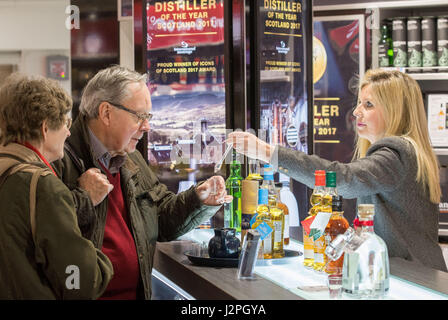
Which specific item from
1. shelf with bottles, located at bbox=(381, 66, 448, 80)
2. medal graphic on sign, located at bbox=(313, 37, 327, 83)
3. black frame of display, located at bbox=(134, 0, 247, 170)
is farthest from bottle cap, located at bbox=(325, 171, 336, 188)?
medal graphic on sign, located at bbox=(313, 37, 327, 83)

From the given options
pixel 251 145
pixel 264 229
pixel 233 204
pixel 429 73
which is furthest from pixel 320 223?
pixel 429 73

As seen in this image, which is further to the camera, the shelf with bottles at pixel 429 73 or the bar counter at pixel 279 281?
Result: the shelf with bottles at pixel 429 73

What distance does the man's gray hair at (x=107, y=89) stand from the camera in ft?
7.59

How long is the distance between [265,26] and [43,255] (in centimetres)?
314

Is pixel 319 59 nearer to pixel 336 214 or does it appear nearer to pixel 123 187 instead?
pixel 123 187

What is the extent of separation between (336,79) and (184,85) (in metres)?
1.62

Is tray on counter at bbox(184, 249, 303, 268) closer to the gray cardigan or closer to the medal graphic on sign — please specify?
the gray cardigan

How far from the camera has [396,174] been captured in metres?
2.37

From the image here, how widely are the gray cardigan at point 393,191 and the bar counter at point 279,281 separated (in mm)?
159

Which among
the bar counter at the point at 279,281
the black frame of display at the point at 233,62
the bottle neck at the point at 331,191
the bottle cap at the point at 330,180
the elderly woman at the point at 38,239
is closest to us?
the elderly woman at the point at 38,239

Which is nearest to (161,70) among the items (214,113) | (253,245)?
(214,113)

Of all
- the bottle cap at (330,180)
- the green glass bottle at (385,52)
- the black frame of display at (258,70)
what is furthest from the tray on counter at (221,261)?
the green glass bottle at (385,52)

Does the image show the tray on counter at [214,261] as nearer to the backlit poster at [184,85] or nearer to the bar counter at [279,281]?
the bar counter at [279,281]

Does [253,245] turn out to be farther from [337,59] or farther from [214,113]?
[337,59]
